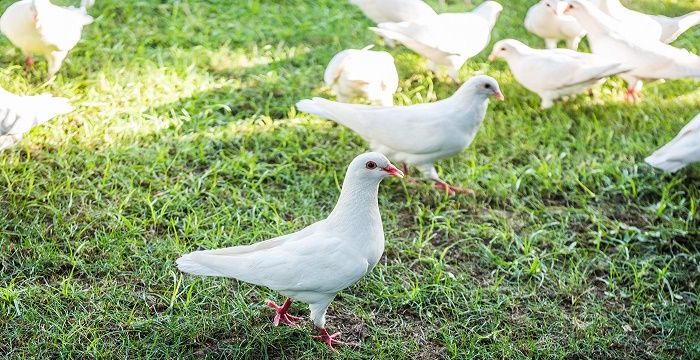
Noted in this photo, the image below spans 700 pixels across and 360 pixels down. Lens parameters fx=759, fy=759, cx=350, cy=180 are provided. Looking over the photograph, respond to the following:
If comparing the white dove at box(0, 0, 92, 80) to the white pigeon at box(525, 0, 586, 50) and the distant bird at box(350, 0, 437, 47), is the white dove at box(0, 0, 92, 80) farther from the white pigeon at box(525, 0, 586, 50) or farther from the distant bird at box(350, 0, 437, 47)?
the white pigeon at box(525, 0, 586, 50)

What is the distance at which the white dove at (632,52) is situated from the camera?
5.62m

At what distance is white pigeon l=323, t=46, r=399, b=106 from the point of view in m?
5.11

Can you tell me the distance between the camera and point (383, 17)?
20.7ft

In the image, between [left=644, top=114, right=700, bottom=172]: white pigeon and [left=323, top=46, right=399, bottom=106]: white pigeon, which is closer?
[left=644, top=114, right=700, bottom=172]: white pigeon

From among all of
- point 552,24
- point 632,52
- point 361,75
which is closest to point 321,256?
point 361,75

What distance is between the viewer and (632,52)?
575 centimetres

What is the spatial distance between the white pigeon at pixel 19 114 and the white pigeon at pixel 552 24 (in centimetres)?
397

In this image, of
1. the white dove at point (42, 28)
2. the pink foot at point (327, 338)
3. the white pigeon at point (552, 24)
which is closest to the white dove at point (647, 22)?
the white pigeon at point (552, 24)

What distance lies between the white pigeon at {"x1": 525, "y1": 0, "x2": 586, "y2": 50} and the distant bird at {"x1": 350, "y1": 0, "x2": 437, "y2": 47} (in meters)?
0.98

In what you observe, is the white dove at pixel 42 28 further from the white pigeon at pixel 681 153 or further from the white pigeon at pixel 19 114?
the white pigeon at pixel 681 153

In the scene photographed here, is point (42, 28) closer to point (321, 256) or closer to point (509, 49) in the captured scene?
point (321, 256)

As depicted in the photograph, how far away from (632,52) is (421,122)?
2.08 metres

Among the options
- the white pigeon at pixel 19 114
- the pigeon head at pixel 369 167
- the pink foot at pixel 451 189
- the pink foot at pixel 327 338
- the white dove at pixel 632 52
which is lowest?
the pink foot at pixel 451 189

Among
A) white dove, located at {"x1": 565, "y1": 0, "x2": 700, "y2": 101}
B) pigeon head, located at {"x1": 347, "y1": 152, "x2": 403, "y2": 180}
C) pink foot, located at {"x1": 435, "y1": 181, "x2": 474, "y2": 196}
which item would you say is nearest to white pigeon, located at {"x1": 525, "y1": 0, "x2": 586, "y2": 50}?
white dove, located at {"x1": 565, "y1": 0, "x2": 700, "y2": 101}
